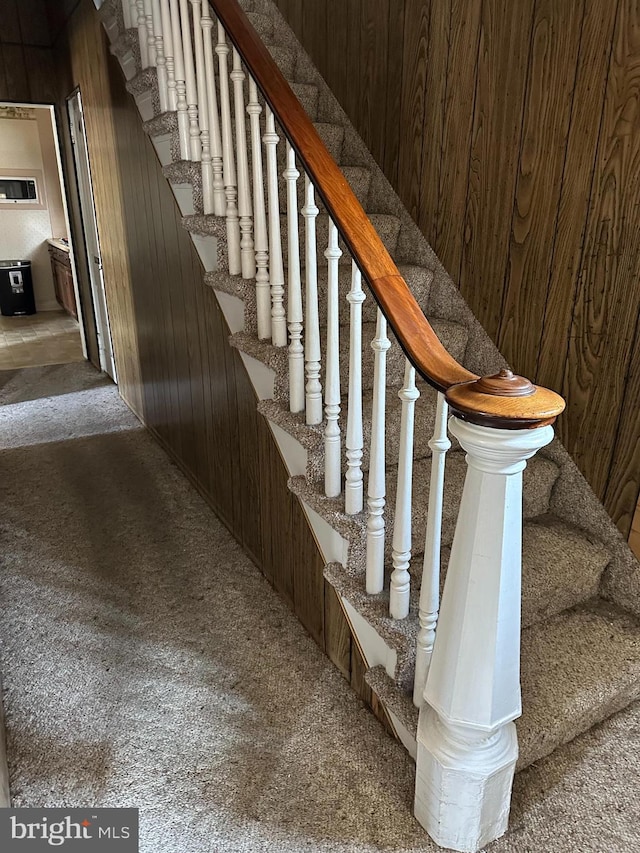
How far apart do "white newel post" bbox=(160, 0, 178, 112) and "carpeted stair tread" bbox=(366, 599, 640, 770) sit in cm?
209

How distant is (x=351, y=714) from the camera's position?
1818 mm

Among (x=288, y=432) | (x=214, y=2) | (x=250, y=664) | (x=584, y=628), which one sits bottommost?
(x=250, y=664)

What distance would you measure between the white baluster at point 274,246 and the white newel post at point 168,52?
69 centimetres

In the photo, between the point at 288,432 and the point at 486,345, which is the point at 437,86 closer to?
the point at 486,345

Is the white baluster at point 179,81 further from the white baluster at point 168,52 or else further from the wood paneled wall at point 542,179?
the wood paneled wall at point 542,179

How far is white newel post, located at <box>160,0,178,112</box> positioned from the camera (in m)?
2.25

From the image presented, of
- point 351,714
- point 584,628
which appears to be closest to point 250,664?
point 351,714

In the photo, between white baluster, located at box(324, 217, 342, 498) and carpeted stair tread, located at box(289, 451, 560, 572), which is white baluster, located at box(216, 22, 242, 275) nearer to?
white baluster, located at box(324, 217, 342, 498)

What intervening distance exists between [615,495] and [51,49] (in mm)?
4764

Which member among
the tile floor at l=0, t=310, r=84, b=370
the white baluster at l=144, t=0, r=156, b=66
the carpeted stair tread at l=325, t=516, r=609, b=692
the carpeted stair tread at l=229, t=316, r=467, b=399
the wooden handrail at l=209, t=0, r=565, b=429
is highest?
the white baluster at l=144, t=0, r=156, b=66

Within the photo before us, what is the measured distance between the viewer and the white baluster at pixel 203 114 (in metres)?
2.07

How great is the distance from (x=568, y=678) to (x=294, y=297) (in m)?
1.28

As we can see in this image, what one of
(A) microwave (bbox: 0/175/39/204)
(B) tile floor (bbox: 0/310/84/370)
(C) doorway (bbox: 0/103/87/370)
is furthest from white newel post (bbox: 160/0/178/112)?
(A) microwave (bbox: 0/175/39/204)

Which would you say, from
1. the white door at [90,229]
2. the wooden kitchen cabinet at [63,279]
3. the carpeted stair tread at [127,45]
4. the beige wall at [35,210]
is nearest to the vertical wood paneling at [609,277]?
the carpeted stair tread at [127,45]
